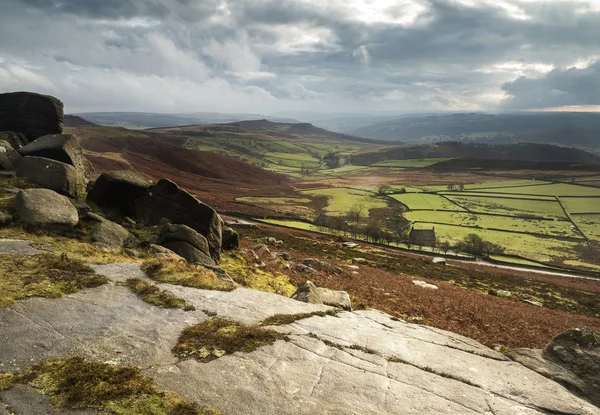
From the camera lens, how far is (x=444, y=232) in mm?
112375

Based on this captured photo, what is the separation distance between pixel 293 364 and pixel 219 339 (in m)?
2.63

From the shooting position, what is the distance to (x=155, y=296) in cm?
1394

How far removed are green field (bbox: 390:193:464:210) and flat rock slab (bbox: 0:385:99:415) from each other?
501ft

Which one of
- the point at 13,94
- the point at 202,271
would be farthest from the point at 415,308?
the point at 13,94

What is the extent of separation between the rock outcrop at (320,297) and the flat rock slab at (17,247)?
13.6 m

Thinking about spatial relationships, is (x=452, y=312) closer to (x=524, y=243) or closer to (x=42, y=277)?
(x=42, y=277)

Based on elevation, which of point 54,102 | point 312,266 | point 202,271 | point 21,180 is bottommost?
point 312,266

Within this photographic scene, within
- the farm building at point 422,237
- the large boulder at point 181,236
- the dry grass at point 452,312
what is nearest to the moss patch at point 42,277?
the large boulder at point 181,236

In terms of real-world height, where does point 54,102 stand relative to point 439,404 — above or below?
above

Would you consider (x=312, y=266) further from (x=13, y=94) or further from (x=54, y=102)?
(x=13, y=94)

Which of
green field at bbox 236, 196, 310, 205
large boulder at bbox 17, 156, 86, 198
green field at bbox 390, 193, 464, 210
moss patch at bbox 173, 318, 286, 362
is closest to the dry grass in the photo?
moss patch at bbox 173, 318, 286, 362

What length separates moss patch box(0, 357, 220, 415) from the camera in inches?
285

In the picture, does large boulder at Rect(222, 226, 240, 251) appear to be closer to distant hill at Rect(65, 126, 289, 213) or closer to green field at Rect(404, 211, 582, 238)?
green field at Rect(404, 211, 582, 238)

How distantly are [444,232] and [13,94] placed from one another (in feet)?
372
